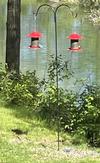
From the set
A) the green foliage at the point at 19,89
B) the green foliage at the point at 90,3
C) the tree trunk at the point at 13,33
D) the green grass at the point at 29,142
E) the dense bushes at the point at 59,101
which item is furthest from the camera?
the green foliage at the point at 90,3

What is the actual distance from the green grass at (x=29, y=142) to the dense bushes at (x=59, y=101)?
22 centimetres

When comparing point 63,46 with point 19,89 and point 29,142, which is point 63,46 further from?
point 29,142

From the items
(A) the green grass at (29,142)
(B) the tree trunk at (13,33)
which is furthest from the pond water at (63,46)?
A: (A) the green grass at (29,142)

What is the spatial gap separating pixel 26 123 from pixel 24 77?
5.85 ft

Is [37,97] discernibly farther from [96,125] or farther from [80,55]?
[80,55]

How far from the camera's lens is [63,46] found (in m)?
24.1

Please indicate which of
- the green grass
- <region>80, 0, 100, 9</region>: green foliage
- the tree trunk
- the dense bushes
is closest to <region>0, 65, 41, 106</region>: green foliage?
the dense bushes

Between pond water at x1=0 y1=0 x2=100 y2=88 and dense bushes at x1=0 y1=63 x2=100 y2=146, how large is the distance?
3.14 feet

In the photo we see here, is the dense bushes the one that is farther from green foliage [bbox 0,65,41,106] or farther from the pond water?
the pond water

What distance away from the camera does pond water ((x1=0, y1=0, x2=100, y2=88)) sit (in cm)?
Result: 1752

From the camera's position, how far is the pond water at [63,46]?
17516 millimetres

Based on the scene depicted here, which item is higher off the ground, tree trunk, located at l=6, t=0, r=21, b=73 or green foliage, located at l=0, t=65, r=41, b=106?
tree trunk, located at l=6, t=0, r=21, b=73

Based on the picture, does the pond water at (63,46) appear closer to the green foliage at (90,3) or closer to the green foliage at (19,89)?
the green foliage at (90,3)

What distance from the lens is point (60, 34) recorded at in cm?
2884
